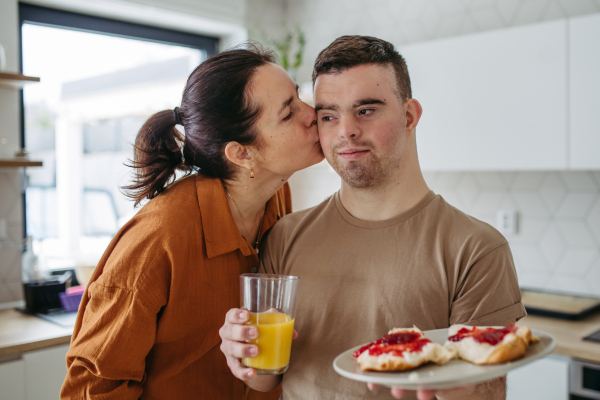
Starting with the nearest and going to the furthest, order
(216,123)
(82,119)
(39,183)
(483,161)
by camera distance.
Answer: (216,123)
(483,161)
(39,183)
(82,119)

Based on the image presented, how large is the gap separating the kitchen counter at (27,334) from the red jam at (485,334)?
182 cm

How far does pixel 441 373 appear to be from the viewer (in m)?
0.88

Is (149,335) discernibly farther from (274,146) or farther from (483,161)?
(483,161)

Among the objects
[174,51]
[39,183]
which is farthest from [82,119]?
[174,51]

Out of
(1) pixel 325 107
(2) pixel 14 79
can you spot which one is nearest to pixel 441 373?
(1) pixel 325 107

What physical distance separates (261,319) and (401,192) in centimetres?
50

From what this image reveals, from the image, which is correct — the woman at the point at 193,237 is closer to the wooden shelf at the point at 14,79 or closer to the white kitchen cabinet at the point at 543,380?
the white kitchen cabinet at the point at 543,380

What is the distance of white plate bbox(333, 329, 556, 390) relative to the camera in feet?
2.71

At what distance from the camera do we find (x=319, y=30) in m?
3.71

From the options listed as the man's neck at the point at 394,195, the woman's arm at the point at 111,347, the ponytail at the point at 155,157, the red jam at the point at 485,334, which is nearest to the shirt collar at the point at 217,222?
the ponytail at the point at 155,157

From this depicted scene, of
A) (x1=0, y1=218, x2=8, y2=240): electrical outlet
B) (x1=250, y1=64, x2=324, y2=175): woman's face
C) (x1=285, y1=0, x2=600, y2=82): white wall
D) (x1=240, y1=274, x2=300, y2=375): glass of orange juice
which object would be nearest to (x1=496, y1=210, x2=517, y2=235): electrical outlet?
(x1=285, y1=0, x2=600, y2=82): white wall

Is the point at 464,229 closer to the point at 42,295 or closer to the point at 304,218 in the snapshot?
the point at 304,218

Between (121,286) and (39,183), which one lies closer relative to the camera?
(121,286)

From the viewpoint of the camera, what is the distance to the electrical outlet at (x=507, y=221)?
2789mm
